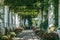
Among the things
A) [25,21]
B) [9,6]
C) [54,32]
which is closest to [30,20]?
[25,21]

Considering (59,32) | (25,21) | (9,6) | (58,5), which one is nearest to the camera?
(59,32)

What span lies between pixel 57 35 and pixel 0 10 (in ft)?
14.0

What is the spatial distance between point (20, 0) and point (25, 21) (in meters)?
37.1

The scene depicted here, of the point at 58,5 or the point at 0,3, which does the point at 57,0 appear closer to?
the point at 58,5

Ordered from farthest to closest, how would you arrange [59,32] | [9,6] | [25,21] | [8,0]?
[25,21], [9,6], [8,0], [59,32]

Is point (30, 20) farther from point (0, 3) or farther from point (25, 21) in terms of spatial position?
point (0, 3)

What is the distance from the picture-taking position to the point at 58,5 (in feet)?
49.8

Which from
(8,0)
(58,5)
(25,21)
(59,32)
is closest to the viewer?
(59,32)

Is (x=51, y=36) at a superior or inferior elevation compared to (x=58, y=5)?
inferior

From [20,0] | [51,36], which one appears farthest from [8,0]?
[51,36]

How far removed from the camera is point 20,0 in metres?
21.0

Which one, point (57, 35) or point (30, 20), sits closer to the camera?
point (57, 35)

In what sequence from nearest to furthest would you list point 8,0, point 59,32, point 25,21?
point 59,32 < point 8,0 < point 25,21

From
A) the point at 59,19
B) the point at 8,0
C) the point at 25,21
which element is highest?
the point at 8,0
